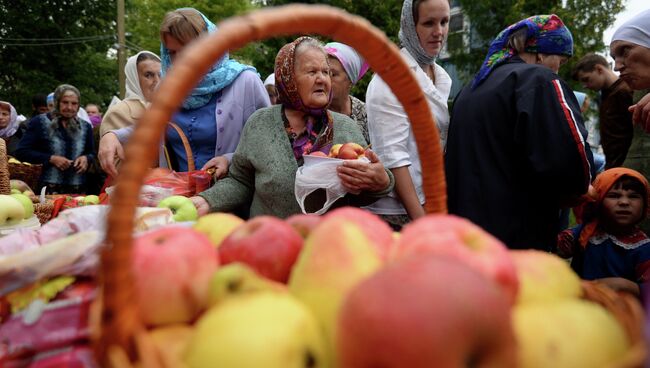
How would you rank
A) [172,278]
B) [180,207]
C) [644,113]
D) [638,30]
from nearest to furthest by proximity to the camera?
[172,278] → [180,207] → [644,113] → [638,30]

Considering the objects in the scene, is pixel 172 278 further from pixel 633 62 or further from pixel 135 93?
pixel 135 93

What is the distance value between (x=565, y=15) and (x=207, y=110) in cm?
1130

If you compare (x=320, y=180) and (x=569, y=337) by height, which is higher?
(x=569, y=337)

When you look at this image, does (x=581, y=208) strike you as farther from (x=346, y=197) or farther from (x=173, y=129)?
(x=173, y=129)

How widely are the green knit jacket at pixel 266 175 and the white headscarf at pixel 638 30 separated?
5.61 feet

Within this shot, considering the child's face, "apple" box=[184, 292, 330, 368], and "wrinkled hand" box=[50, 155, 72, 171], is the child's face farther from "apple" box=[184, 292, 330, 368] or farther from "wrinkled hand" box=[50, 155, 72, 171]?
"wrinkled hand" box=[50, 155, 72, 171]

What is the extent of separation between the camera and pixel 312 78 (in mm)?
2314

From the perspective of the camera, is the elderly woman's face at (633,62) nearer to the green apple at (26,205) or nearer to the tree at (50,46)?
the green apple at (26,205)

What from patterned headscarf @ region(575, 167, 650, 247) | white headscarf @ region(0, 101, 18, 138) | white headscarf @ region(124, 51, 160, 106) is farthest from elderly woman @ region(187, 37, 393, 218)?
white headscarf @ region(0, 101, 18, 138)

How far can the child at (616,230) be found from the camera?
9.18 ft

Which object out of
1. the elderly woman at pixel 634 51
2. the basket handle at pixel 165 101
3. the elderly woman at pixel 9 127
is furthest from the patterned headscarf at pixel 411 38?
the elderly woman at pixel 9 127

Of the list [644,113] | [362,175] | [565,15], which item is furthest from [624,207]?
[565,15]

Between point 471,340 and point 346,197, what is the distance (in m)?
1.53

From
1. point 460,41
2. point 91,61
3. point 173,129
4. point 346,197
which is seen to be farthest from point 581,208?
point 91,61
